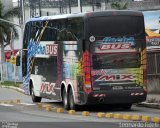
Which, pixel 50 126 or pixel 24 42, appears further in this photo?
pixel 24 42

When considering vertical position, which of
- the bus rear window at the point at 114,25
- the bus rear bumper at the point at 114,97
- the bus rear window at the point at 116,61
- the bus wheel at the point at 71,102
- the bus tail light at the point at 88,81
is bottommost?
the bus wheel at the point at 71,102

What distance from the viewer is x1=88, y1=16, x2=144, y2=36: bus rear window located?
2112cm

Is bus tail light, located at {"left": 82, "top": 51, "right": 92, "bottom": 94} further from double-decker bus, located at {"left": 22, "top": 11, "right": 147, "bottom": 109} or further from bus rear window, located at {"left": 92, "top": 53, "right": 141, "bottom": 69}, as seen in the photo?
bus rear window, located at {"left": 92, "top": 53, "right": 141, "bottom": 69}

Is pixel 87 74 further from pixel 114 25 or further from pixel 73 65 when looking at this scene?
pixel 114 25

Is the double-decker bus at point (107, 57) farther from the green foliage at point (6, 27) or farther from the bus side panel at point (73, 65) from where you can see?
the green foliage at point (6, 27)

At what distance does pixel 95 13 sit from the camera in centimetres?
2112

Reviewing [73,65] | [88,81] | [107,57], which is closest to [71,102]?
[73,65]

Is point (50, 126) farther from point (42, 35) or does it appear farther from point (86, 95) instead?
point (42, 35)

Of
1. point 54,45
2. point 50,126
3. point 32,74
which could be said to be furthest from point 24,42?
point 50,126

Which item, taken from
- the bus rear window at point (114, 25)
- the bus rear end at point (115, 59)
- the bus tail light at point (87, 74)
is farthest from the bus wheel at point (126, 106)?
the bus rear window at point (114, 25)

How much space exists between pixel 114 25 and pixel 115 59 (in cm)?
127

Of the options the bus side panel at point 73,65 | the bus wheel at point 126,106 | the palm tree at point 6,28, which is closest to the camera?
the bus side panel at point 73,65

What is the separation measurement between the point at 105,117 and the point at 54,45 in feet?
19.6

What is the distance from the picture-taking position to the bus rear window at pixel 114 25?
2112 cm
